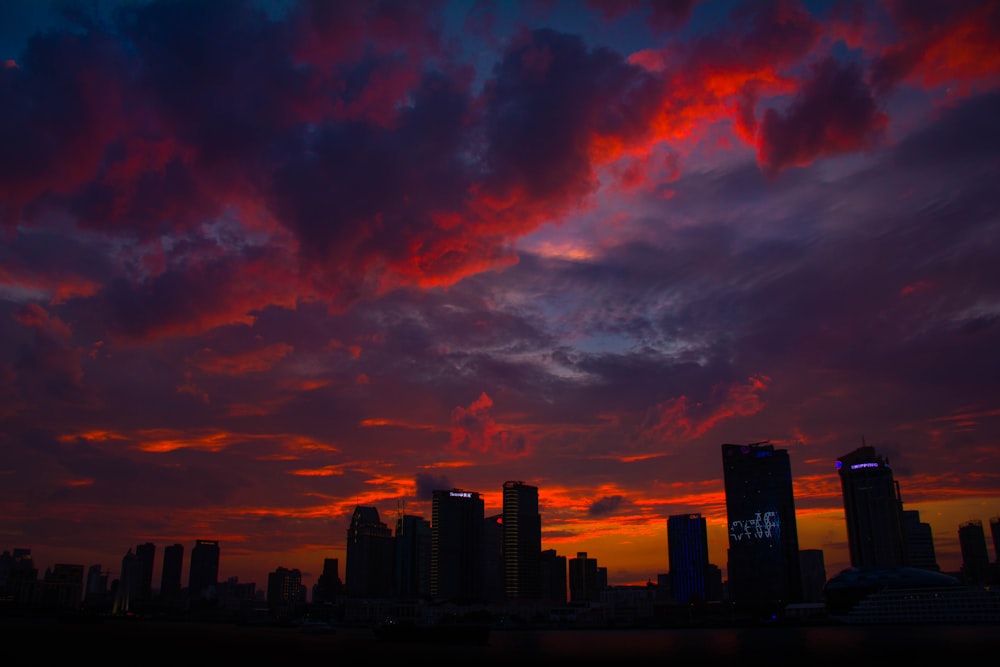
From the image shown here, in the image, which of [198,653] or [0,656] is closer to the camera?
[0,656]

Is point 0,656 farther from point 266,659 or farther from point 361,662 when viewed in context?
point 361,662

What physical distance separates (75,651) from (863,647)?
172m

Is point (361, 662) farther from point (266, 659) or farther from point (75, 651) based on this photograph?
point (75, 651)

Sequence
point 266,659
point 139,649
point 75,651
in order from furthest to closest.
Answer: point 139,649
point 75,651
point 266,659

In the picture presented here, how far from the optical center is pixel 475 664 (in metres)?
126

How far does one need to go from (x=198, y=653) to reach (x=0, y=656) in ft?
114

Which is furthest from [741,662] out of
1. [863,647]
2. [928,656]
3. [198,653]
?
[198,653]

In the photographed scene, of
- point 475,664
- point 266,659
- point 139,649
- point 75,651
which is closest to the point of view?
point 475,664

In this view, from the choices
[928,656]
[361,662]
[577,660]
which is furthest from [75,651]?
[928,656]

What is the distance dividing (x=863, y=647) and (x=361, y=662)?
384 feet

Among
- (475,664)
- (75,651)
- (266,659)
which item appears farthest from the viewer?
(75,651)

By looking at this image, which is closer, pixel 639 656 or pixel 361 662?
pixel 361 662

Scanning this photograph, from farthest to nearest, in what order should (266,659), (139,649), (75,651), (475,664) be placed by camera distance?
(139,649) → (75,651) → (266,659) → (475,664)

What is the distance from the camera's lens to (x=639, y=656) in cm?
15088
